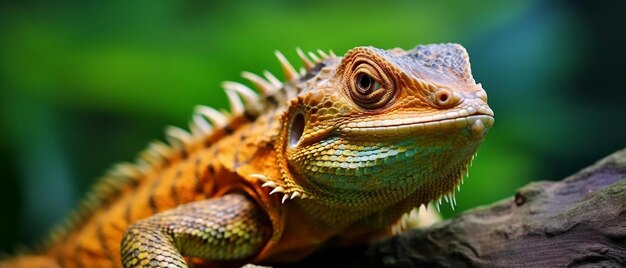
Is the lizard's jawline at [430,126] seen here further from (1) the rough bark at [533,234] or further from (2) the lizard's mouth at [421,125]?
(1) the rough bark at [533,234]

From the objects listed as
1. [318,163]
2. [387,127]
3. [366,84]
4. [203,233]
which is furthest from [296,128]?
[203,233]

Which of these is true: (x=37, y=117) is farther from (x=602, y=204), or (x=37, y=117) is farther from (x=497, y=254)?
(x=602, y=204)

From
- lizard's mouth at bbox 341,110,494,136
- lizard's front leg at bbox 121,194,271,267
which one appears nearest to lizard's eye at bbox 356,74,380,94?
lizard's mouth at bbox 341,110,494,136

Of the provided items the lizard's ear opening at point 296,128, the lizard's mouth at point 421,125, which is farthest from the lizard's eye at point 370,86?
the lizard's ear opening at point 296,128

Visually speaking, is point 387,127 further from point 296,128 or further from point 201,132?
point 201,132

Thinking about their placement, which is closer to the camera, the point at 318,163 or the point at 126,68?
the point at 318,163

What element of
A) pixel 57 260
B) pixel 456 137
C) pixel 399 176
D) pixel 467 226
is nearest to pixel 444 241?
pixel 467 226

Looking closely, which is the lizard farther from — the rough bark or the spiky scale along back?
the rough bark
